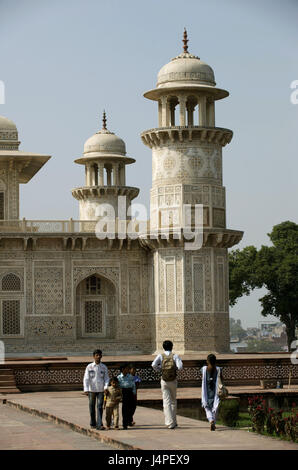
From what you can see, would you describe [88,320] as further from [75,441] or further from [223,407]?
[75,441]

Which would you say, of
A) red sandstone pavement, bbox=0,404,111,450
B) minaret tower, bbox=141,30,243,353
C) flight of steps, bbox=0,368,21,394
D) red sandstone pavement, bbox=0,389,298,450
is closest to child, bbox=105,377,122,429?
red sandstone pavement, bbox=0,389,298,450

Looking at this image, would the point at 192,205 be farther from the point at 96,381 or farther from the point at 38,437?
the point at 38,437

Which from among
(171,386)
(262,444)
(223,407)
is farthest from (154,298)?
(262,444)

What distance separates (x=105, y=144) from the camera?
4400 centimetres

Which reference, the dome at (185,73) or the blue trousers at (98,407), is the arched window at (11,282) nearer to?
the dome at (185,73)

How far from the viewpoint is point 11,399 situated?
67.1 ft

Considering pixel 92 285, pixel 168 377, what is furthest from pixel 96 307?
pixel 168 377

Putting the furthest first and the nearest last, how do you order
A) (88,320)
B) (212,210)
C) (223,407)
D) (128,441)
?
(88,320) < (212,210) < (223,407) < (128,441)

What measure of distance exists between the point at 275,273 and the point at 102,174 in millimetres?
9142

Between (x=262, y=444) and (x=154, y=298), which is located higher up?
(x=154, y=298)

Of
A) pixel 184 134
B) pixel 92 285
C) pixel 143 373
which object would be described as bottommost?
pixel 143 373

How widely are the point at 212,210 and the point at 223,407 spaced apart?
1534 centimetres

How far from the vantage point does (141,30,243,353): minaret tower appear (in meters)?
32.8

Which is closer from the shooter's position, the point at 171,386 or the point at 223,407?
the point at 171,386
